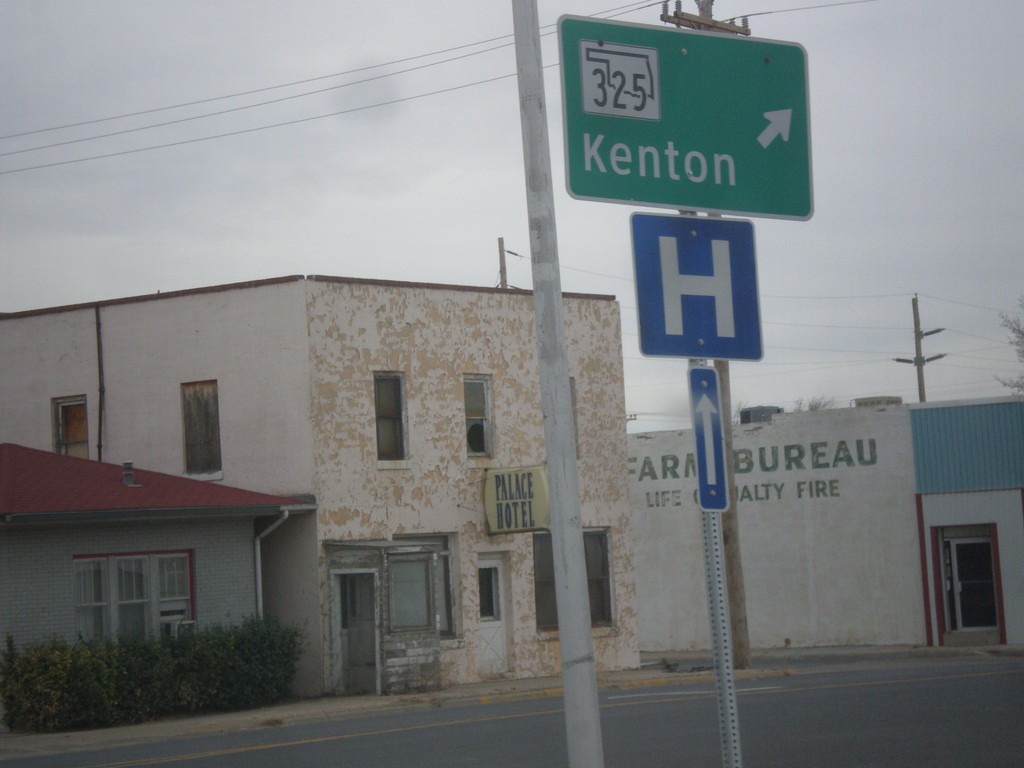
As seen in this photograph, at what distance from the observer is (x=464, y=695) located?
81.1ft

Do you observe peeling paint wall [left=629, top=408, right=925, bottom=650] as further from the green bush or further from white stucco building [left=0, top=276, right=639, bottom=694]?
the green bush

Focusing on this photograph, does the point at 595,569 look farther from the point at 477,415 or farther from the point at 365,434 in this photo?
the point at 365,434

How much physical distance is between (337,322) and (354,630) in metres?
5.69

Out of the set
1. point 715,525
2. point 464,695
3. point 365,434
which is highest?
point 365,434

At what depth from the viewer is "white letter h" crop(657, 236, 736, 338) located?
18.5ft

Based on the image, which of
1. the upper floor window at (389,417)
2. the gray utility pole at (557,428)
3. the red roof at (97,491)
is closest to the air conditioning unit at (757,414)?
the upper floor window at (389,417)

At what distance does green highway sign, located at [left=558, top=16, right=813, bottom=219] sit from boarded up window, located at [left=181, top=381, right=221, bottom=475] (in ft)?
71.3

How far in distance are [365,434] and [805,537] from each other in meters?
16.2

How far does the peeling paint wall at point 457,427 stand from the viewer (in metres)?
26.2

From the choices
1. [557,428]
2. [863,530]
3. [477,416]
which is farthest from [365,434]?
[557,428]

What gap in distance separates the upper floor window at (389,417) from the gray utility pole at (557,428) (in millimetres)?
20519

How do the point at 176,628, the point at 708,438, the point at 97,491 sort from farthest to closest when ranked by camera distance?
the point at 176,628 → the point at 97,491 → the point at 708,438

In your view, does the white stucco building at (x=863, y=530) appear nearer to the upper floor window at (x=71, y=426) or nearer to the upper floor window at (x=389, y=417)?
the upper floor window at (x=389, y=417)

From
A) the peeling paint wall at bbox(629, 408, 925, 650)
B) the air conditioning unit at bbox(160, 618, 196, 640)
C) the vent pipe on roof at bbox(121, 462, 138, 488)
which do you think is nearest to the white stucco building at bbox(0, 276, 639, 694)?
the air conditioning unit at bbox(160, 618, 196, 640)
